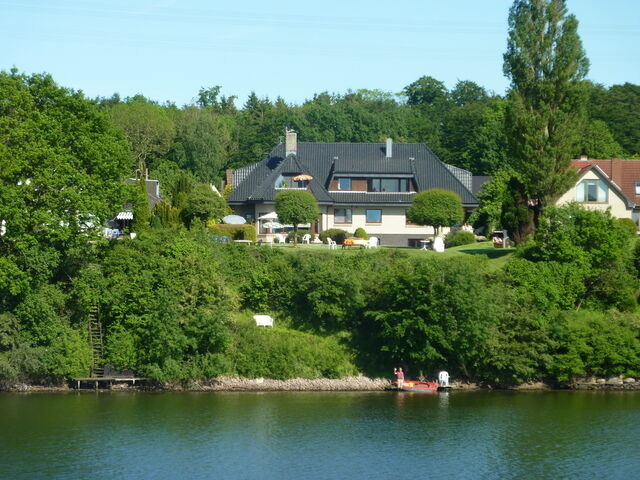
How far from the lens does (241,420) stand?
125 ft

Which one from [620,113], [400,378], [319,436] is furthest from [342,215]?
[620,113]

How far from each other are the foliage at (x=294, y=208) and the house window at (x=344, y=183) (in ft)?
34.2

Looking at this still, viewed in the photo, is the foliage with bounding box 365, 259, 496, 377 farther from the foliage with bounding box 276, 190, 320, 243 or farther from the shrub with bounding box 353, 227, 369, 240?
the shrub with bounding box 353, 227, 369, 240

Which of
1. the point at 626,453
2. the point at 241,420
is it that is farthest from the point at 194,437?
the point at 626,453

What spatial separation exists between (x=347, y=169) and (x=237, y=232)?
1490cm

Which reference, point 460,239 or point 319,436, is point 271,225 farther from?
point 319,436

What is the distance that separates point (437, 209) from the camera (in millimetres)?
58781

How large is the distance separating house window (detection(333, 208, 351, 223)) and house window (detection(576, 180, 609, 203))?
16642mm

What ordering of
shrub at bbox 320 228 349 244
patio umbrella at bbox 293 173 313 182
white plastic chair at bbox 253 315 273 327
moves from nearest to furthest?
white plastic chair at bbox 253 315 273 327
shrub at bbox 320 228 349 244
patio umbrella at bbox 293 173 313 182

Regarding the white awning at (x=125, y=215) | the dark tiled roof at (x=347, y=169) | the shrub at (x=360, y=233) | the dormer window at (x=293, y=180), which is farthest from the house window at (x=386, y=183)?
the white awning at (x=125, y=215)

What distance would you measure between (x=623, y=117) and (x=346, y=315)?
2150 inches

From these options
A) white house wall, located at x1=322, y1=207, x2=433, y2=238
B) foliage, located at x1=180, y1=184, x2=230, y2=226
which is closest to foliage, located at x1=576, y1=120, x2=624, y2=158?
white house wall, located at x1=322, y1=207, x2=433, y2=238

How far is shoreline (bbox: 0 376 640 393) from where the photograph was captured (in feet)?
146

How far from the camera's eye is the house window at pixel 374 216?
68562 millimetres
